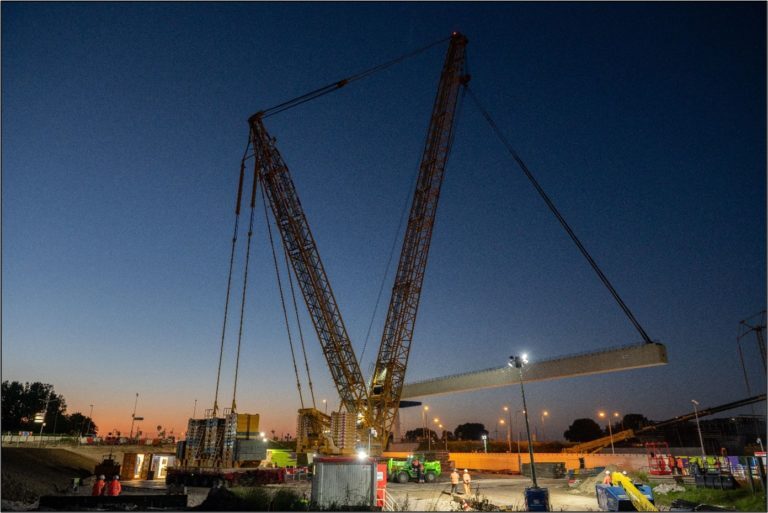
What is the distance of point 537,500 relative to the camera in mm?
18219

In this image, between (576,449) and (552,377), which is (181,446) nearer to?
(552,377)

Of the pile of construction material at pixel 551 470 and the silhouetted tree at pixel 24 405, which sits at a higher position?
the silhouetted tree at pixel 24 405

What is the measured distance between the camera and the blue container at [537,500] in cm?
1802

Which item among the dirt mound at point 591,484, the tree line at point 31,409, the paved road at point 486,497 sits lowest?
the paved road at point 486,497

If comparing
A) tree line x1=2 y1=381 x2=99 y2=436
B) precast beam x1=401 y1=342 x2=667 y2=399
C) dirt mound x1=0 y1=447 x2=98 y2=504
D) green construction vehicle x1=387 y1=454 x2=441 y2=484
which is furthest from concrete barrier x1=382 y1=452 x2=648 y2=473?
tree line x1=2 y1=381 x2=99 y2=436

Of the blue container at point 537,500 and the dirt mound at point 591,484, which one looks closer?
the blue container at point 537,500

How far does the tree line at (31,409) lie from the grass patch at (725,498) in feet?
335

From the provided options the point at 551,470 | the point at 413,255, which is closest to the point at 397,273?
the point at 413,255

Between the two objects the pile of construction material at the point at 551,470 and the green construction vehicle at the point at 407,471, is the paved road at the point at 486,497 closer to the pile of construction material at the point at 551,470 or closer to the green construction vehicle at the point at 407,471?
the green construction vehicle at the point at 407,471

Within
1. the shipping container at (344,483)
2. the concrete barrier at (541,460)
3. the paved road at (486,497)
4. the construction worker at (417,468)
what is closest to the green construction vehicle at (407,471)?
the construction worker at (417,468)

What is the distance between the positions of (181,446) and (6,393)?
93.8 meters

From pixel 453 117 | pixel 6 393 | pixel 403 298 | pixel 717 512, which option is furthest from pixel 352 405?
pixel 6 393

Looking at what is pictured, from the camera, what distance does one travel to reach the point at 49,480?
2866 cm

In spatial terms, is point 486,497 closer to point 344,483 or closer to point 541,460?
point 344,483
